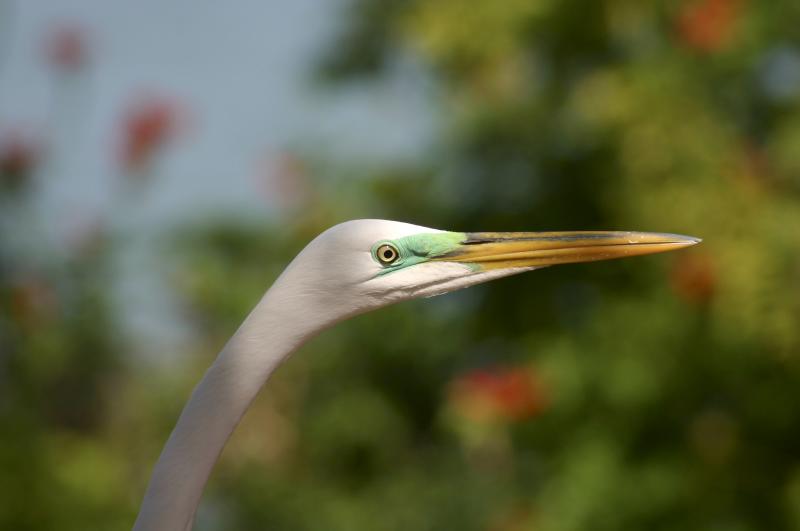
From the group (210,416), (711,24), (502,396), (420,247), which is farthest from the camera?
(502,396)

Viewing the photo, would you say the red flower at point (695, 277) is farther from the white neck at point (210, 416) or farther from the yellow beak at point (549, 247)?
the white neck at point (210, 416)

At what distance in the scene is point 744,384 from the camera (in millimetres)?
4207

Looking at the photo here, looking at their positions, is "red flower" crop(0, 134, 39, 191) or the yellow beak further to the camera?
"red flower" crop(0, 134, 39, 191)

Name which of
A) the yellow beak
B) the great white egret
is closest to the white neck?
the great white egret

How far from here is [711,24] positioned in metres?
4.09

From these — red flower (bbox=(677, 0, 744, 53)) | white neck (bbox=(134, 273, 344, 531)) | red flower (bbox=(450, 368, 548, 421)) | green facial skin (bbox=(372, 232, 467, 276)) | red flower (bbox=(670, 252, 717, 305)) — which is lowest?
red flower (bbox=(450, 368, 548, 421))

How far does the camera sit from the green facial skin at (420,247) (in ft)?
5.59

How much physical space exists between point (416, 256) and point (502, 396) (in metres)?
2.59

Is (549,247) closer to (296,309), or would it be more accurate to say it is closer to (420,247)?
(420,247)

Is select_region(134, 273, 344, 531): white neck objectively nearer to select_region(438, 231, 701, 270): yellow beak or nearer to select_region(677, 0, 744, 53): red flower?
select_region(438, 231, 701, 270): yellow beak

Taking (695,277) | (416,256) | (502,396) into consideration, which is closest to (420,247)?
(416,256)

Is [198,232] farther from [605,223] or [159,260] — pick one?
[605,223]

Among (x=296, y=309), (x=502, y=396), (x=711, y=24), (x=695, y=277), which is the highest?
(x=711, y=24)

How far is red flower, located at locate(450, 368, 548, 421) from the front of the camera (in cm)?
425
